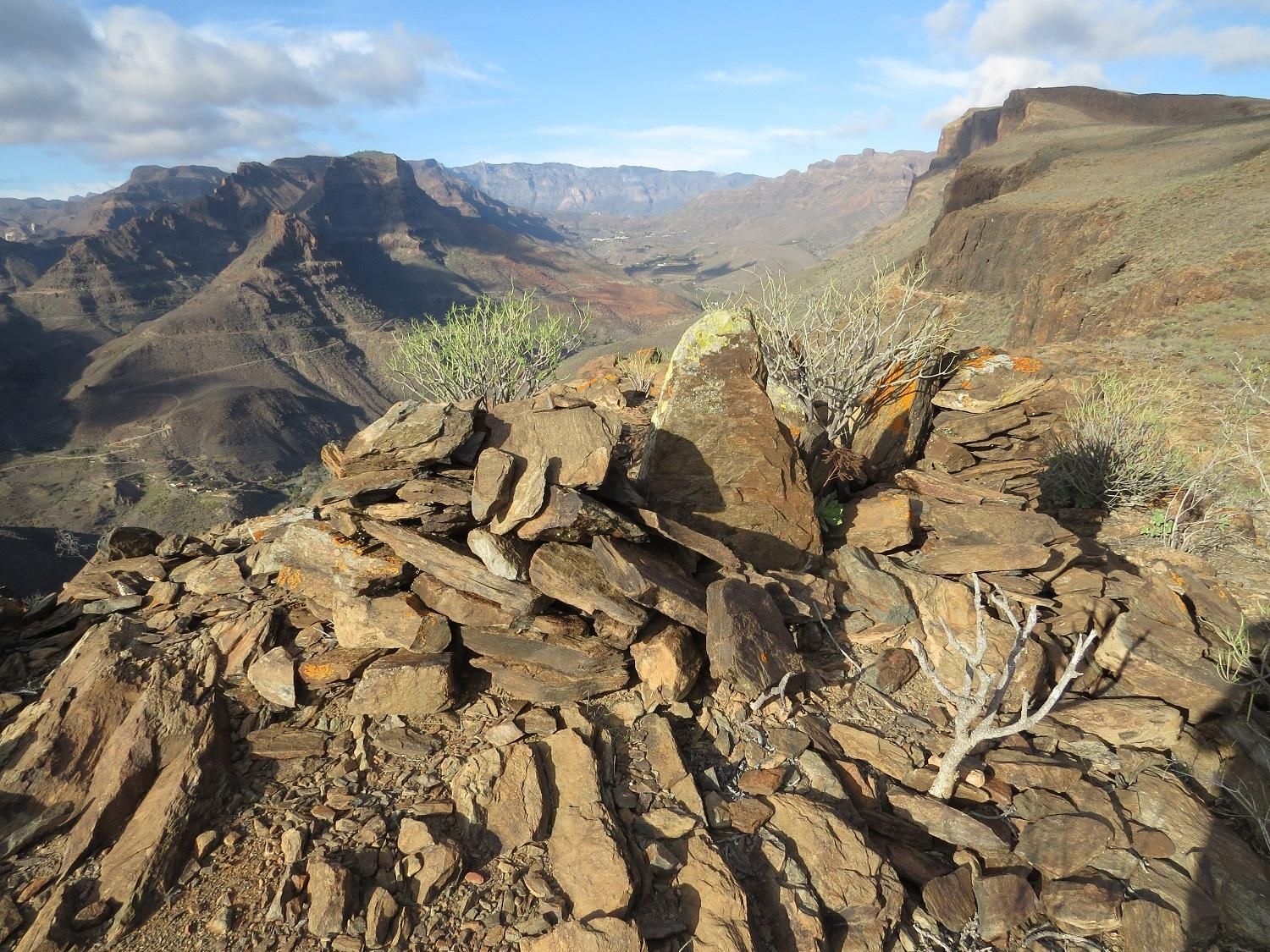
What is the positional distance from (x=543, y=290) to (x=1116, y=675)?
17546cm

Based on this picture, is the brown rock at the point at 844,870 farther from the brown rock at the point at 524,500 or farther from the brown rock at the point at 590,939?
the brown rock at the point at 524,500

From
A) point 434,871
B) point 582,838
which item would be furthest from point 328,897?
point 582,838

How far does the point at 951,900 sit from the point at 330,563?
16.8ft

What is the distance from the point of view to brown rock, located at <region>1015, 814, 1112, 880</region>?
376 centimetres

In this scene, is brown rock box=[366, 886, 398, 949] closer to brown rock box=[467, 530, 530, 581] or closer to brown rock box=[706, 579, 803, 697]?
brown rock box=[467, 530, 530, 581]

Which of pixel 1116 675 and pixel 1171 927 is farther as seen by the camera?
pixel 1116 675

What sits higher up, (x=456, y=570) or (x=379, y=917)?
(x=456, y=570)

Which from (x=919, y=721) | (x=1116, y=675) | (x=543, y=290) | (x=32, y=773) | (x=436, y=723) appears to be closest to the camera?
(x=32, y=773)

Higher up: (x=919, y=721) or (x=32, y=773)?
(x=32, y=773)

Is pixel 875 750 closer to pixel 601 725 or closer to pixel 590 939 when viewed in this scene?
pixel 601 725

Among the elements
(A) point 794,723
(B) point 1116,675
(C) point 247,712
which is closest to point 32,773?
(C) point 247,712

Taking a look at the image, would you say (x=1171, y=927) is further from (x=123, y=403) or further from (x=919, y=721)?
(x=123, y=403)

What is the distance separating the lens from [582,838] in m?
3.58

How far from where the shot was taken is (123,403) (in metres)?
82.5
